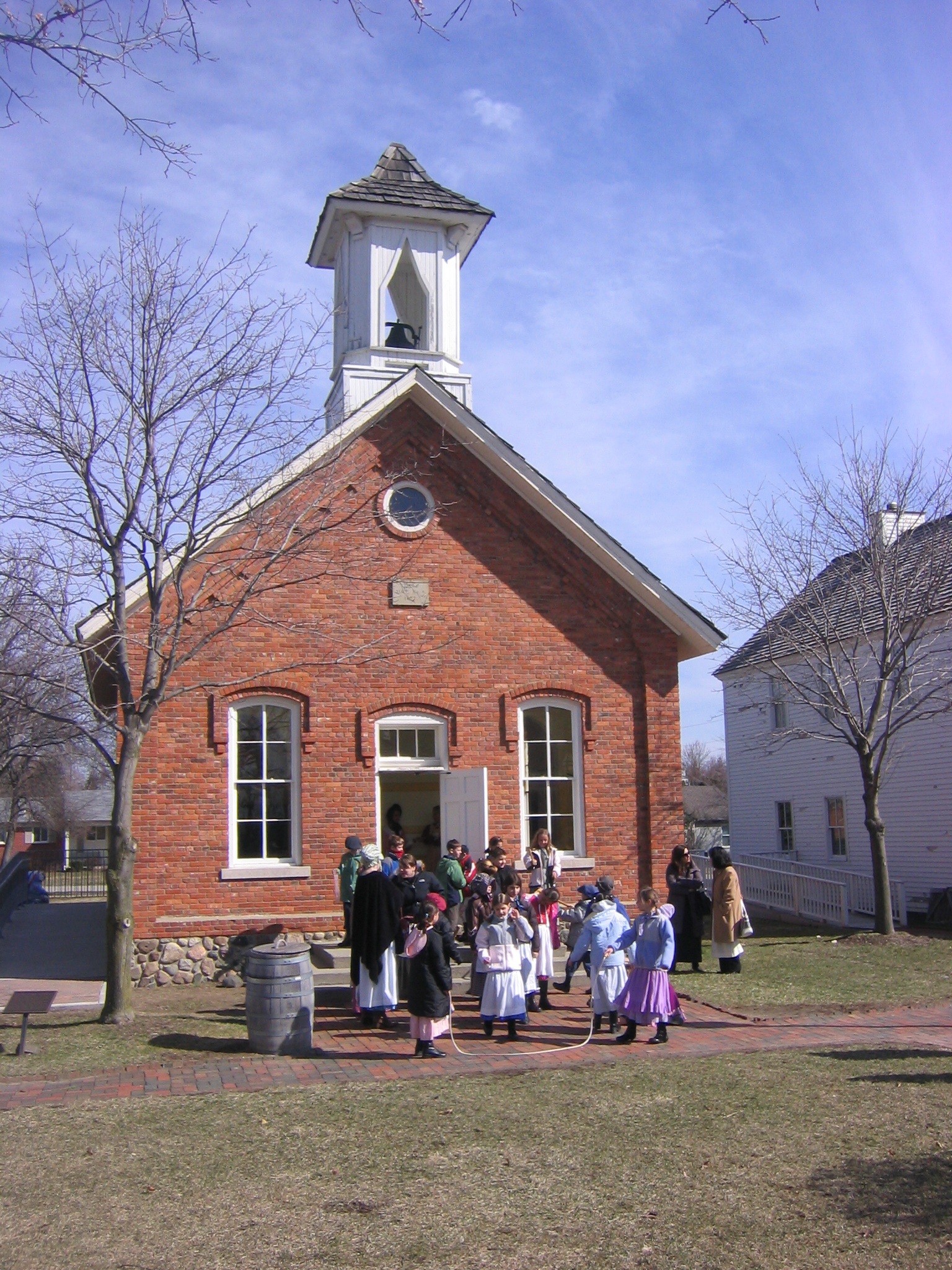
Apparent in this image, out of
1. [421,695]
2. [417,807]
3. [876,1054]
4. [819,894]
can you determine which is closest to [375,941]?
[876,1054]

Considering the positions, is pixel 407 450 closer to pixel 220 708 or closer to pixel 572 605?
pixel 572 605

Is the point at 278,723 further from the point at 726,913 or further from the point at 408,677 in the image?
the point at 726,913

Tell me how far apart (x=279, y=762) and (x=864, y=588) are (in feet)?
36.0

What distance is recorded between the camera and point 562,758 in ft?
55.0

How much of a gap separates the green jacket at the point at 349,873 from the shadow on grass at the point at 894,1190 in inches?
284

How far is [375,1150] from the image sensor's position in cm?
725

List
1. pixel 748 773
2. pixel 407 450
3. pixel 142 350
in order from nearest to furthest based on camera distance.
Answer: pixel 142 350 → pixel 407 450 → pixel 748 773

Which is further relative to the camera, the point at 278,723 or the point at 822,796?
the point at 822,796

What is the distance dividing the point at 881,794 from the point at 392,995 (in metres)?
17.3

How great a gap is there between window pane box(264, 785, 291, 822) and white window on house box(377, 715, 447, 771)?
1351 mm

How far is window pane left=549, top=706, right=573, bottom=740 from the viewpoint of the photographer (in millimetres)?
16766

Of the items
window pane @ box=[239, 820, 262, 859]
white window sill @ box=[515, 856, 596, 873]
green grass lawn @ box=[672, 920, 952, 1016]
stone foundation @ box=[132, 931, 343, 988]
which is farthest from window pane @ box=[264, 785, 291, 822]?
green grass lawn @ box=[672, 920, 952, 1016]

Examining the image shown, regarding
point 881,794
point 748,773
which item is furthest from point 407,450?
point 748,773

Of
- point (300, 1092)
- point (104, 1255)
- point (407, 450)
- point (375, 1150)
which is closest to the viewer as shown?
point (104, 1255)
